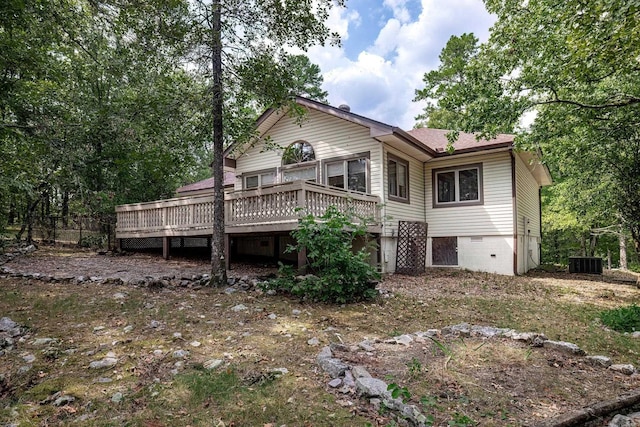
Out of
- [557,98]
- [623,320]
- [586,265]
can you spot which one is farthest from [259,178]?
[586,265]

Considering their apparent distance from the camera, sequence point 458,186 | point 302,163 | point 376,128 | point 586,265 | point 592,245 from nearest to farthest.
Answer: point 376,128 < point 458,186 < point 302,163 < point 586,265 < point 592,245

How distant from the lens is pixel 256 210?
8.84 meters

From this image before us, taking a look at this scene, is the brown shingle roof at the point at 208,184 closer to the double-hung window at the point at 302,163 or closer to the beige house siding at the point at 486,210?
the double-hung window at the point at 302,163

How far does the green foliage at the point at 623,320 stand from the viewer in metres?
5.47

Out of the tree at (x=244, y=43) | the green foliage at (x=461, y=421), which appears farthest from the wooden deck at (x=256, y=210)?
the green foliage at (x=461, y=421)

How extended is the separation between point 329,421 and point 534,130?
8976mm

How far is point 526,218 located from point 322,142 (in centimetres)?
870

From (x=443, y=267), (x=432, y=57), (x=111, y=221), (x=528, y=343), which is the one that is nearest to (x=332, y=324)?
(x=528, y=343)

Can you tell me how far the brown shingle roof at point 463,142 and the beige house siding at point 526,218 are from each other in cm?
89

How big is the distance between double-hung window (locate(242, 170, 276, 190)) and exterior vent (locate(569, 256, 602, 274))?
12291 millimetres

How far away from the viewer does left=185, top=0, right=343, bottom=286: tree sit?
22.8ft

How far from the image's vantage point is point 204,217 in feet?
32.9

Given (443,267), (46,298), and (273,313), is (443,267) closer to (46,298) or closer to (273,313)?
(273,313)

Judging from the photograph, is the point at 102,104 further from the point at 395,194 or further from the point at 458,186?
the point at 458,186
